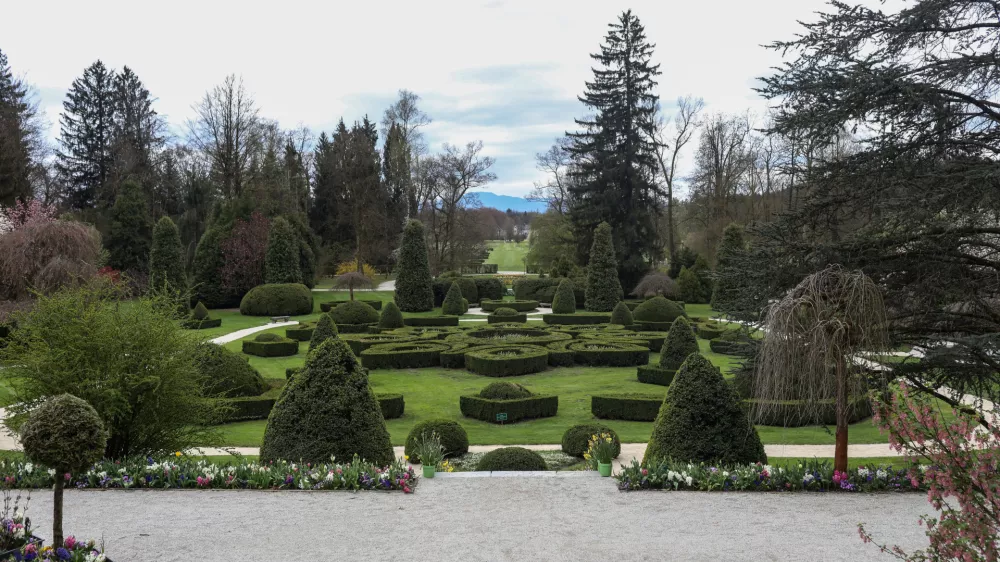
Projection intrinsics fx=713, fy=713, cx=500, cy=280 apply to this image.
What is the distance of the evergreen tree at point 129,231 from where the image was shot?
4003 cm

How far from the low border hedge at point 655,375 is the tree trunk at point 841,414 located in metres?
8.78

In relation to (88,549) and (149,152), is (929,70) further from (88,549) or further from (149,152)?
(149,152)

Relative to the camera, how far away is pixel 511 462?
9.46 metres

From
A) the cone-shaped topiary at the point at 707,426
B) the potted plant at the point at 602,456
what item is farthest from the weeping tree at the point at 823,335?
the potted plant at the point at 602,456

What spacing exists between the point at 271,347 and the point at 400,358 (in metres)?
4.83

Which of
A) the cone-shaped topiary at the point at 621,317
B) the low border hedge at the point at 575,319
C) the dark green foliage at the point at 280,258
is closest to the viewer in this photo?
the cone-shaped topiary at the point at 621,317

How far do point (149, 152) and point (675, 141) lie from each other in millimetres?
35347

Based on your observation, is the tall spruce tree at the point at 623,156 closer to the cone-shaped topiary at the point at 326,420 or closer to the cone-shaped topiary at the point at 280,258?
the cone-shaped topiary at the point at 280,258

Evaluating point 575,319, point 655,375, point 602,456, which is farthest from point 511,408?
point 575,319

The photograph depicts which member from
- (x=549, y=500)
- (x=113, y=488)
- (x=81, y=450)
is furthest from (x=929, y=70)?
(x=113, y=488)

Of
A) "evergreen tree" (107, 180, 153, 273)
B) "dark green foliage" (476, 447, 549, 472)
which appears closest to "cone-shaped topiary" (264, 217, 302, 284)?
"evergreen tree" (107, 180, 153, 273)

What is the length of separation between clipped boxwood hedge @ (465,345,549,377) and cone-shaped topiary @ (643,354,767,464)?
34.2 feet

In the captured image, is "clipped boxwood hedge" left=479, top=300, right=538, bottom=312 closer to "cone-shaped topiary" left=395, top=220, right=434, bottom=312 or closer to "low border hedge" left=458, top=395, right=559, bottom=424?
"cone-shaped topiary" left=395, top=220, right=434, bottom=312

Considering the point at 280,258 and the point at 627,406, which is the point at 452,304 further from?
the point at 627,406
